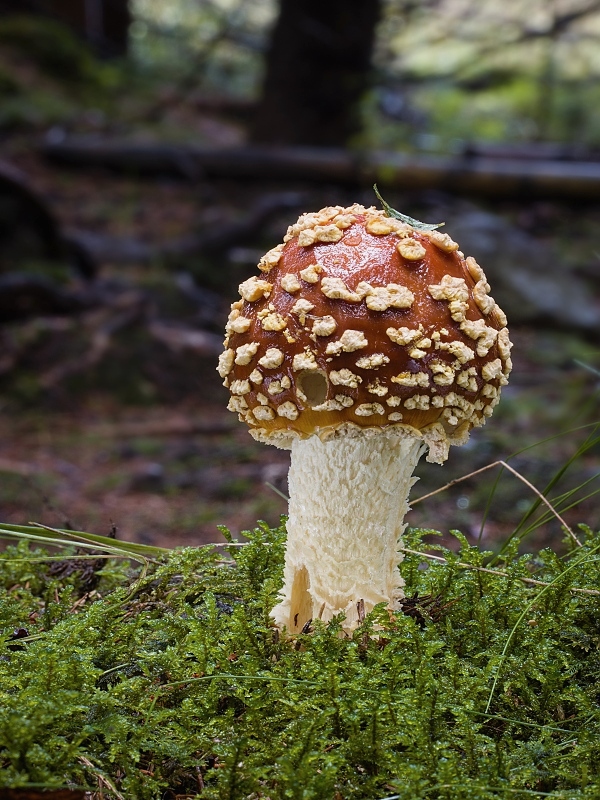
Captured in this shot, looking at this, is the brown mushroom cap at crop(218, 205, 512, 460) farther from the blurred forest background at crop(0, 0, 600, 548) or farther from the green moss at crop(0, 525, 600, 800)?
the blurred forest background at crop(0, 0, 600, 548)

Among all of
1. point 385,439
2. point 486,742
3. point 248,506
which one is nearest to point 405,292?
point 385,439

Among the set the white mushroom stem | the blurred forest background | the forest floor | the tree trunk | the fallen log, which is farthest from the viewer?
the fallen log

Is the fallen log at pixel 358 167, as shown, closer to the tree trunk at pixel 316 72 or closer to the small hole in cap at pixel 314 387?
the tree trunk at pixel 316 72

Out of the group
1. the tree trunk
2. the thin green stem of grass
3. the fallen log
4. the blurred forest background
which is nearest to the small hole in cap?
the thin green stem of grass

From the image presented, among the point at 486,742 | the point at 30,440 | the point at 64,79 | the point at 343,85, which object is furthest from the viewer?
the point at 64,79

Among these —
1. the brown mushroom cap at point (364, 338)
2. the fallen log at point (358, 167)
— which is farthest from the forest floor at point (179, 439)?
the brown mushroom cap at point (364, 338)

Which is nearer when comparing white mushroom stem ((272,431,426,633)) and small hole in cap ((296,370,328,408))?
small hole in cap ((296,370,328,408))

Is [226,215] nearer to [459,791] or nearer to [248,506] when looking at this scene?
[248,506]
